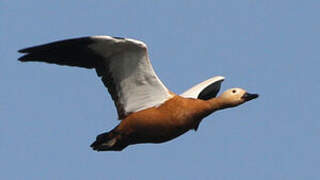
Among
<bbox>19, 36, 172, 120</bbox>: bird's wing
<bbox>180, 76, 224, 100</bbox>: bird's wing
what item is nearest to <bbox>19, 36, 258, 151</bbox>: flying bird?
<bbox>19, 36, 172, 120</bbox>: bird's wing

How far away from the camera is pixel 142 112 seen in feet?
61.8

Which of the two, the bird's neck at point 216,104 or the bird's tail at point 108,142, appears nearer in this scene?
the bird's tail at point 108,142

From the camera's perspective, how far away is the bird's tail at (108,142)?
1883 centimetres

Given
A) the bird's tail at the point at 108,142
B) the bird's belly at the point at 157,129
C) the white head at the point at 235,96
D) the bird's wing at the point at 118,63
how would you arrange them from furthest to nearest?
the white head at the point at 235,96 < the bird's tail at the point at 108,142 < the bird's belly at the point at 157,129 < the bird's wing at the point at 118,63

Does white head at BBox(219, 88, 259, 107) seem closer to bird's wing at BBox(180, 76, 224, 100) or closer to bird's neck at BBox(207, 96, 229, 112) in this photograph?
bird's neck at BBox(207, 96, 229, 112)

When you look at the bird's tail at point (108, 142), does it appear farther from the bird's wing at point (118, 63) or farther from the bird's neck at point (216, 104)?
the bird's neck at point (216, 104)

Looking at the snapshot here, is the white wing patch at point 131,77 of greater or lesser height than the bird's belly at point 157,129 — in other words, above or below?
above

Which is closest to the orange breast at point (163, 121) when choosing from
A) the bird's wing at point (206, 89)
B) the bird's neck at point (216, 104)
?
the bird's neck at point (216, 104)

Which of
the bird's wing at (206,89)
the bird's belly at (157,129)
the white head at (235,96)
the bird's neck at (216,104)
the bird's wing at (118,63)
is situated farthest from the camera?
the bird's wing at (206,89)

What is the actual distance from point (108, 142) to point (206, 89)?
304cm

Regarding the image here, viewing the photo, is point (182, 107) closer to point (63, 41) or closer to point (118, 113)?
point (118, 113)

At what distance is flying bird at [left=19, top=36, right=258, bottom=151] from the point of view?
18.5m

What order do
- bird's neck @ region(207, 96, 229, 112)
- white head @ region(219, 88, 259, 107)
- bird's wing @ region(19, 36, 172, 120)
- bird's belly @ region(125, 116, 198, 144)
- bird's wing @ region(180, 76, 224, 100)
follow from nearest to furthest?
bird's wing @ region(19, 36, 172, 120) → bird's belly @ region(125, 116, 198, 144) → bird's neck @ region(207, 96, 229, 112) → white head @ region(219, 88, 259, 107) → bird's wing @ region(180, 76, 224, 100)

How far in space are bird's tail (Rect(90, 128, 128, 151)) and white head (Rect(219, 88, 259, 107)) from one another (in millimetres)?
2009
